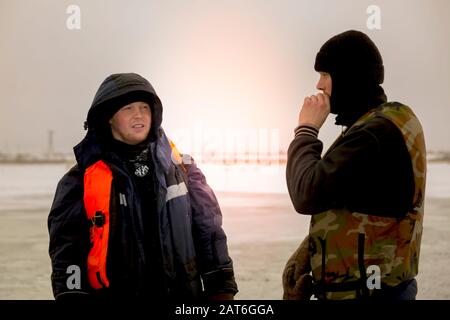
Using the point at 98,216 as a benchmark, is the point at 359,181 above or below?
above

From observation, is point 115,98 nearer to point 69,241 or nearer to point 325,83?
point 69,241

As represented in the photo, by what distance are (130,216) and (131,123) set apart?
25cm

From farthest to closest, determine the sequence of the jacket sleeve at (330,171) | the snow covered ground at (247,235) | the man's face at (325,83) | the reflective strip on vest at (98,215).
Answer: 1. the snow covered ground at (247,235)
2. the reflective strip on vest at (98,215)
3. the man's face at (325,83)
4. the jacket sleeve at (330,171)

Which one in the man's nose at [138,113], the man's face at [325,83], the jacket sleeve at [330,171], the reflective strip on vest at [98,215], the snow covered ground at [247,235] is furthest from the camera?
the snow covered ground at [247,235]

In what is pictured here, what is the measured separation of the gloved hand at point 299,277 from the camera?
127 cm

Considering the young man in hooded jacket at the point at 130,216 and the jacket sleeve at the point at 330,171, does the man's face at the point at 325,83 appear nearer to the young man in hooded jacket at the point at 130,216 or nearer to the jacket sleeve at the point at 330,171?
the jacket sleeve at the point at 330,171

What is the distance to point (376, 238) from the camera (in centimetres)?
114

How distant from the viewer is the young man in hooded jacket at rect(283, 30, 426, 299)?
42.9 inches

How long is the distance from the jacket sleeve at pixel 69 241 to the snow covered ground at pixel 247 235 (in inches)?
71.3

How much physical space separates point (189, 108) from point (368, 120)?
2.80 metres

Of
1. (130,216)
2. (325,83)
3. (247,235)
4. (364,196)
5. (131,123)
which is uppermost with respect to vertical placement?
(325,83)

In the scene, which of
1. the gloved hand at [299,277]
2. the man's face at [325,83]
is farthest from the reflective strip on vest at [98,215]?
the man's face at [325,83]

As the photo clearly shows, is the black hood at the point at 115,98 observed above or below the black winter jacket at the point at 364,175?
above

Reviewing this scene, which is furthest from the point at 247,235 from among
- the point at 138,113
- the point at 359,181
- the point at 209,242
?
the point at 359,181
